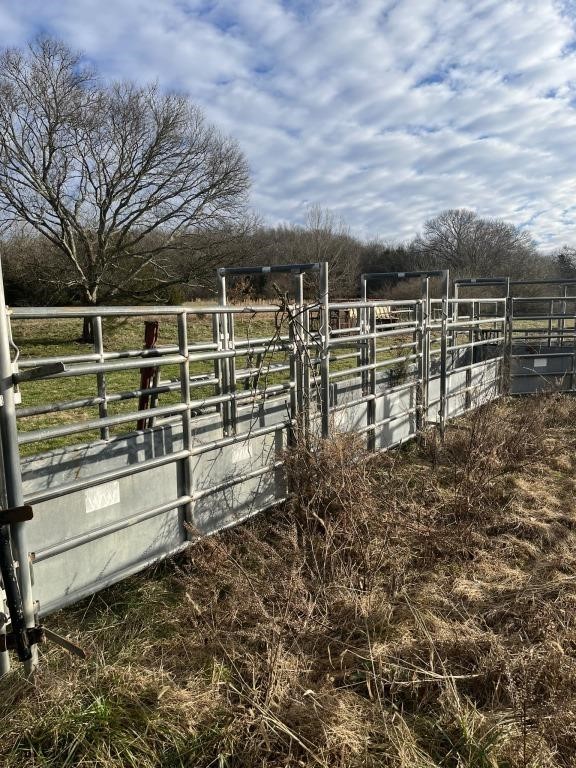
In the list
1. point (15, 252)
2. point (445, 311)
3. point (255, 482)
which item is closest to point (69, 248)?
point (15, 252)

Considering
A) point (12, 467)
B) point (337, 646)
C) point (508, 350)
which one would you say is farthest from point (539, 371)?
point (12, 467)

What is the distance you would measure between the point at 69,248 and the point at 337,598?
18.6m

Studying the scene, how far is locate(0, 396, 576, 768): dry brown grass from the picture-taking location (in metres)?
2.18

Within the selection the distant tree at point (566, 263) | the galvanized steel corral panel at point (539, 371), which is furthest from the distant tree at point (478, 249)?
the galvanized steel corral panel at point (539, 371)

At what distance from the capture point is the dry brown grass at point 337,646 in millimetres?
2180

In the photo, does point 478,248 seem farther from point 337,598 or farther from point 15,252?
point 337,598

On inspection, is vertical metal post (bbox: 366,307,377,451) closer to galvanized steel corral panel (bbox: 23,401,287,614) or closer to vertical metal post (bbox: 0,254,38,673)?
galvanized steel corral panel (bbox: 23,401,287,614)

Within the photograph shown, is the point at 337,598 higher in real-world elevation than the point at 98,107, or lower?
lower

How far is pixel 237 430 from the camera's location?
4484mm

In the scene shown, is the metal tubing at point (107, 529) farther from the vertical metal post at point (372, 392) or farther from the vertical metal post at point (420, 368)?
the vertical metal post at point (420, 368)

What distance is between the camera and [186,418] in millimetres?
3393

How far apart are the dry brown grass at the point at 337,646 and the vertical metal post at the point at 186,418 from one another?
22cm

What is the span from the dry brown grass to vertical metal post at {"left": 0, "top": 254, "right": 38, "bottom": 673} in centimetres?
31

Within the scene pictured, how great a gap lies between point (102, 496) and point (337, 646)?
4.71 feet
